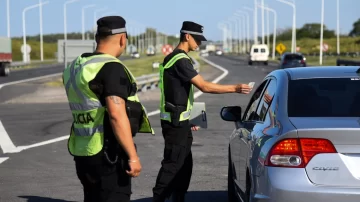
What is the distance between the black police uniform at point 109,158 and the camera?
5590 millimetres

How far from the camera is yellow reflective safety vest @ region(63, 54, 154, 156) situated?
5668 mm

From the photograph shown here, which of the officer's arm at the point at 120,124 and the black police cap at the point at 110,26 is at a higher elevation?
the black police cap at the point at 110,26

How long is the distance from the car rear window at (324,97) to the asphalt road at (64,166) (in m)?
2.81

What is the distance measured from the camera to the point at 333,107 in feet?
22.5

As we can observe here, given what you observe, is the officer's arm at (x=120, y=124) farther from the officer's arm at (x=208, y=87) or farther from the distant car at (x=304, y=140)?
the officer's arm at (x=208, y=87)

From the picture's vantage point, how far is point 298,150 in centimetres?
618

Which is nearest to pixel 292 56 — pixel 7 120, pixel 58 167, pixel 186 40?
pixel 7 120

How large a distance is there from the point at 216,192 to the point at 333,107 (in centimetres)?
360

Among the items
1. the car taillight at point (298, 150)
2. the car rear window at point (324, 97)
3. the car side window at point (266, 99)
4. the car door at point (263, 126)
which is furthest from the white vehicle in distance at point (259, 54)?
the car taillight at point (298, 150)

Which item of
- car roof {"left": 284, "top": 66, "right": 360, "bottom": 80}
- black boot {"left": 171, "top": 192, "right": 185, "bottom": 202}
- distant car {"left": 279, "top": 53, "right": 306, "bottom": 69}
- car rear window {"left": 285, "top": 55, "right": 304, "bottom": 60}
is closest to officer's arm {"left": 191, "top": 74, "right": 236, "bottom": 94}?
car roof {"left": 284, "top": 66, "right": 360, "bottom": 80}

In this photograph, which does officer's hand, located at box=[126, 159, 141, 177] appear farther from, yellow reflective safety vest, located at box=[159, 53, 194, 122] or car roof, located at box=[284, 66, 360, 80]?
yellow reflective safety vest, located at box=[159, 53, 194, 122]

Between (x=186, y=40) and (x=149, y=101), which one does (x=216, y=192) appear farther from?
(x=149, y=101)

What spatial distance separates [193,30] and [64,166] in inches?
192

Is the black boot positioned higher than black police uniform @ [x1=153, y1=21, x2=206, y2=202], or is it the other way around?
black police uniform @ [x1=153, y1=21, x2=206, y2=202]
